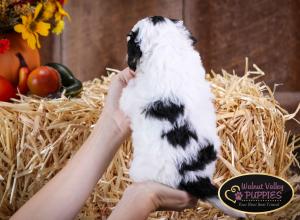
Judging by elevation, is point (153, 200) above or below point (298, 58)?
below

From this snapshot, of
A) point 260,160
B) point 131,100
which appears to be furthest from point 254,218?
point 131,100

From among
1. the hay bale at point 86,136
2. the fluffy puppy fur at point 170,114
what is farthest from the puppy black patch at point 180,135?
the hay bale at point 86,136

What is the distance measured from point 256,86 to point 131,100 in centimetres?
50

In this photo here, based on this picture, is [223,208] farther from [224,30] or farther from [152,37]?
[224,30]

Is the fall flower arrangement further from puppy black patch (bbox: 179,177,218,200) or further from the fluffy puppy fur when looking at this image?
puppy black patch (bbox: 179,177,218,200)

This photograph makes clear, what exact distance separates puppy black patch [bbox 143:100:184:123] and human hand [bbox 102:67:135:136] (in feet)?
0.34

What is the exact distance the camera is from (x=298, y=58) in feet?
3.26

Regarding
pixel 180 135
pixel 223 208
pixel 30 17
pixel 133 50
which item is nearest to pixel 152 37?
pixel 133 50

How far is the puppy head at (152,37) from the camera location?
0.77 metres

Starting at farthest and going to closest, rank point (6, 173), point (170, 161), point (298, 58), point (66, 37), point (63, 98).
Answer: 1. point (66, 37)
2. point (63, 98)
3. point (6, 173)
4. point (298, 58)
5. point (170, 161)

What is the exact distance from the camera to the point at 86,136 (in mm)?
1091

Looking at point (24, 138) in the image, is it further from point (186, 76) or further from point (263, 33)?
point (263, 33)

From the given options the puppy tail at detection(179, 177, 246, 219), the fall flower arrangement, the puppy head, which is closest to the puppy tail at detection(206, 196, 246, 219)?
the puppy tail at detection(179, 177, 246, 219)

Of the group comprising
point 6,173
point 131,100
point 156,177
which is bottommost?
point 6,173
